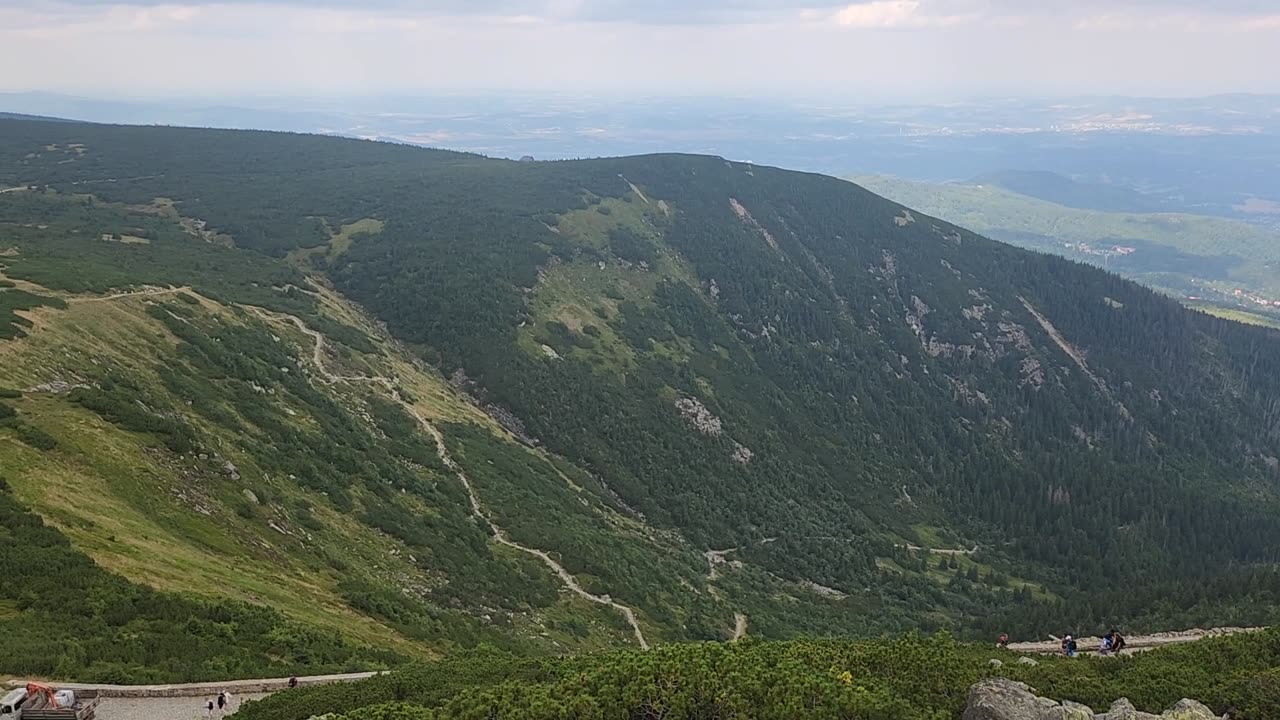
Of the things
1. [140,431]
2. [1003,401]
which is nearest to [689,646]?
[140,431]

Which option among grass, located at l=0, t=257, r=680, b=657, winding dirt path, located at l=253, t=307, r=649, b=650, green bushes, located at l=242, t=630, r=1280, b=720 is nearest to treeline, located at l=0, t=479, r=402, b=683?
grass, located at l=0, t=257, r=680, b=657

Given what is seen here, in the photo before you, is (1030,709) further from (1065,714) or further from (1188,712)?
(1188,712)

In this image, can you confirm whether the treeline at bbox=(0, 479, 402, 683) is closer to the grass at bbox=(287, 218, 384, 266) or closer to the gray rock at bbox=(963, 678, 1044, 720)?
the gray rock at bbox=(963, 678, 1044, 720)

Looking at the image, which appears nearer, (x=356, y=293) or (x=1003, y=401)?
(x=356, y=293)

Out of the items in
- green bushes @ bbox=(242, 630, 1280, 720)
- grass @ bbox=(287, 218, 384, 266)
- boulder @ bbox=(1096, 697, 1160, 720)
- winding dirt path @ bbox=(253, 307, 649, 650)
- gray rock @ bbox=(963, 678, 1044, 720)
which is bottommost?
winding dirt path @ bbox=(253, 307, 649, 650)

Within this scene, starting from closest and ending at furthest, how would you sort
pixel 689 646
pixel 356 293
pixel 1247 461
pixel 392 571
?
pixel 689 646, pixel 392 571, pixel 356 293, pixel 1247 461

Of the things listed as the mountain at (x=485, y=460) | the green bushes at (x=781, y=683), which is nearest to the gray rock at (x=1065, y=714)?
the green bushes at (x=781, y=683)

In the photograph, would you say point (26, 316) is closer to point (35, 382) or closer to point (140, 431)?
point (35, 382)
